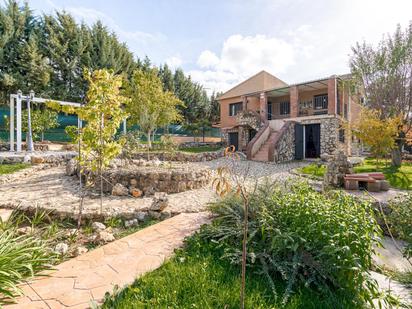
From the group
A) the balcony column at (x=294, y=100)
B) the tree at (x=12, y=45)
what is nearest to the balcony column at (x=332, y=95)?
the balcony column at (x=294, y=100)

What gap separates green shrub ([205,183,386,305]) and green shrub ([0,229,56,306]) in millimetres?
2227

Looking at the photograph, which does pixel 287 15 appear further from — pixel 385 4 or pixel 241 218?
pixel 241 218

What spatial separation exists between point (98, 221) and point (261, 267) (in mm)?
3459

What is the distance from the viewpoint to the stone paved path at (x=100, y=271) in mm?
2227

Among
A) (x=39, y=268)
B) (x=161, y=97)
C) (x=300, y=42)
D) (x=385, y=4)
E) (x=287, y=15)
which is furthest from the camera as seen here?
(x=161, y=97)

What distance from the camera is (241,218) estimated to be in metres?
3.63

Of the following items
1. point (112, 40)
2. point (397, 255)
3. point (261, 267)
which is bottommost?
point (397, 255)

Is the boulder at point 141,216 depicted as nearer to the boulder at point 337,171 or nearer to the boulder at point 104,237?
the boulder at point 104,237

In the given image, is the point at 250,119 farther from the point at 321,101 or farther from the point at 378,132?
the point at 378,132

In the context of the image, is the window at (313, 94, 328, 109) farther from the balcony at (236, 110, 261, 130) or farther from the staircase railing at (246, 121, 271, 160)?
the balcony at (236, 110, 261, 130)

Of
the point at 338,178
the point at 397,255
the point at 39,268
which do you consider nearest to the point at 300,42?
the point at 338,178

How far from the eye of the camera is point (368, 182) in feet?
23.5

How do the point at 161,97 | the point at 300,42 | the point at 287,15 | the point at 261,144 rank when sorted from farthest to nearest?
the point at 161,97 < the point at 261,144 < the point at 300,42 < the point at 287,15

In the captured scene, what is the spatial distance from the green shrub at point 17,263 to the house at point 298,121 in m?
13.0
